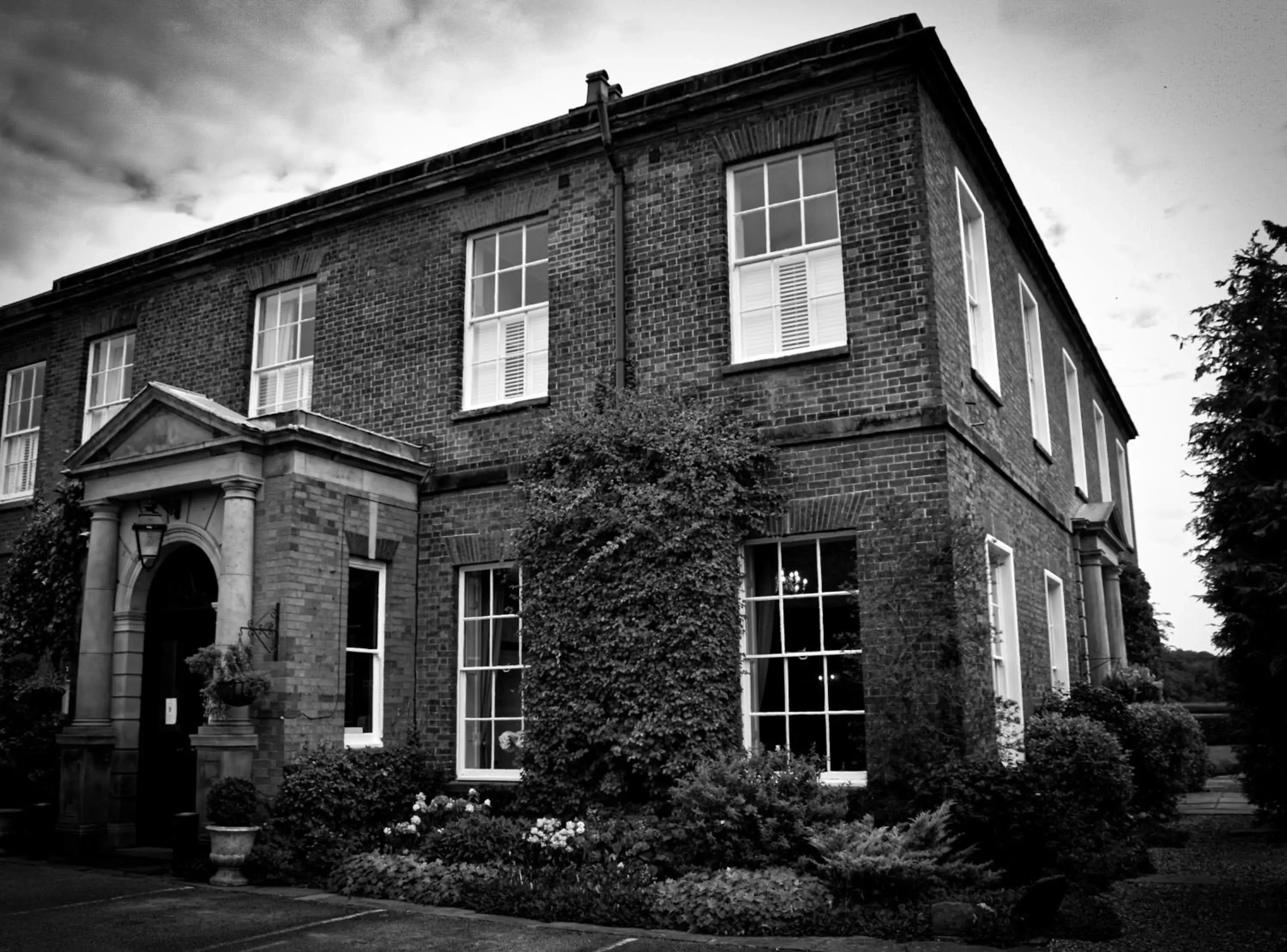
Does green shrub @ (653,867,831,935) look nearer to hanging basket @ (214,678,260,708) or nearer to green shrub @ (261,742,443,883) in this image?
green shrub @ (261,742,443,883)

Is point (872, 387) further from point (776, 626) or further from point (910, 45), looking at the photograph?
point (910, 45)

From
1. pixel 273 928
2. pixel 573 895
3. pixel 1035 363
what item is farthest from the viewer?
pixel 1035 363

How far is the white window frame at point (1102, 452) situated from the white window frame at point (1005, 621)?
8929mm

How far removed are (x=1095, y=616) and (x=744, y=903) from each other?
33.4 feet

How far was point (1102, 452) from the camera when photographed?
21.7 m

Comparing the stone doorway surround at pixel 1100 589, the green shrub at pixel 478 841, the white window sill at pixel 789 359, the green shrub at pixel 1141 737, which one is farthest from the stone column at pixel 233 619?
the stone doorway surround at pixel 1100 589

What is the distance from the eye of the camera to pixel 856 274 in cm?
1100

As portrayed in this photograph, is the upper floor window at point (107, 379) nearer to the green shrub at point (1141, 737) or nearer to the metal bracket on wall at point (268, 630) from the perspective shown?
the metal bracket on wall at point (268, 630)

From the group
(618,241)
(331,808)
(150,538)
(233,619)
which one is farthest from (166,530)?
(618,241)

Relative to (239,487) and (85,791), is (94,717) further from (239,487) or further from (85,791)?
(239,487)

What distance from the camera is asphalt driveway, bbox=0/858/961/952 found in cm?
754

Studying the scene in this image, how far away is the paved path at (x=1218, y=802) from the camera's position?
15.2m

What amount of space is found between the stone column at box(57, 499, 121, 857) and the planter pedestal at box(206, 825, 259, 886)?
251 centimetres

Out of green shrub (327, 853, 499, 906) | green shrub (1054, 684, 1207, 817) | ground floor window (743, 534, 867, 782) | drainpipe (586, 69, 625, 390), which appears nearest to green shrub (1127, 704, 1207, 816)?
green shrub (1054, 684, 1207, 817)
